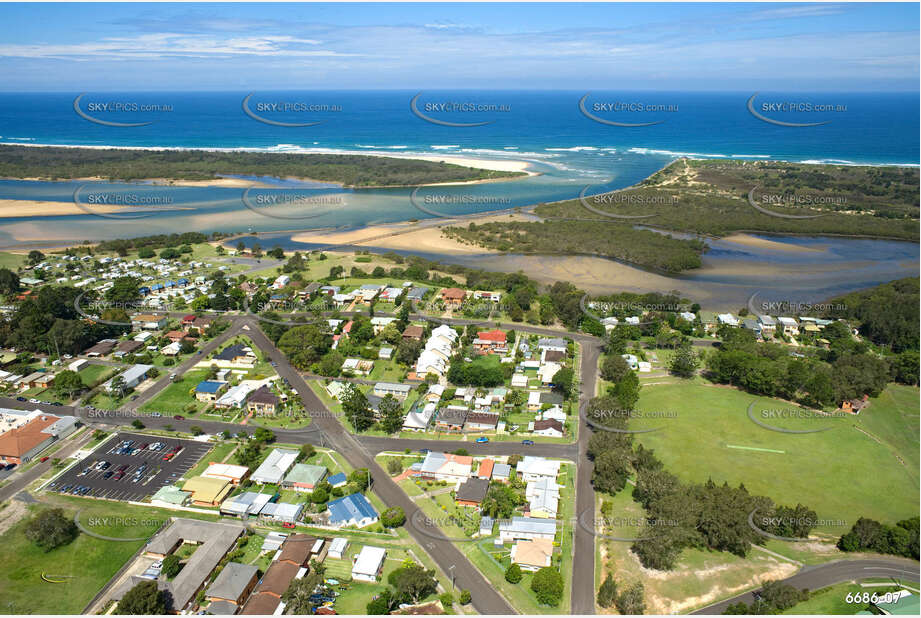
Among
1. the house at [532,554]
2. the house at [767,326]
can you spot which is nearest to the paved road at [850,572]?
the house at [532,554]

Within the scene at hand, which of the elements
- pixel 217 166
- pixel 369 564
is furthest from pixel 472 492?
pixel 217 166

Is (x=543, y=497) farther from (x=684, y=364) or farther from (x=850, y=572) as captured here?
(x=684, y=364)

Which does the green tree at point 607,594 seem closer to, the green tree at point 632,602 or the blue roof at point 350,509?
the green tree at point 632,602

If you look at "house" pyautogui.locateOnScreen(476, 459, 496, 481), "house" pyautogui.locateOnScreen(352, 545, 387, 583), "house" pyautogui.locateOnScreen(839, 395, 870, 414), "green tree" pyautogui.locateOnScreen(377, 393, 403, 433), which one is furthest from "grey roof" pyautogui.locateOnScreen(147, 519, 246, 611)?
"house" pyautogui.locateOnScreen(839, 395, 870, 414)

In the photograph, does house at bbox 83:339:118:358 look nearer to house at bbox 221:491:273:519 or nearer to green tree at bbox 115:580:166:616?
house at bbox 221:491:273:519

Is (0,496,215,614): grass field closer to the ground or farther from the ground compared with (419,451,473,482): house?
closer to the ground

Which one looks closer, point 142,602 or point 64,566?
point 142,602
